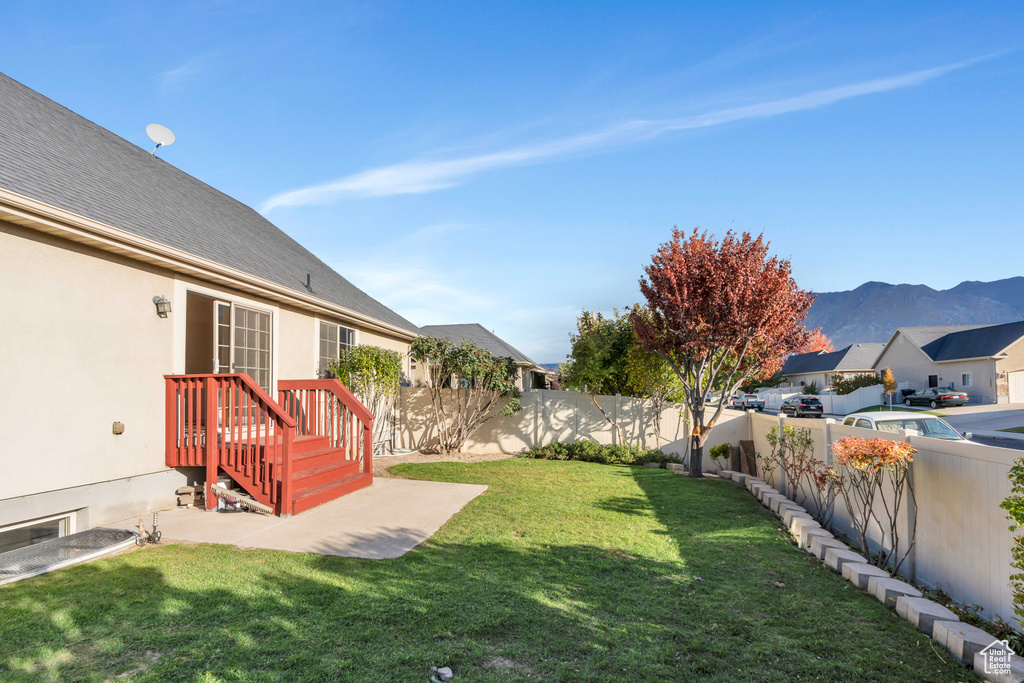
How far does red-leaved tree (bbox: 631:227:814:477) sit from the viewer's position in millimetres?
9578

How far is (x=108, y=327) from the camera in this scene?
18.3 feet

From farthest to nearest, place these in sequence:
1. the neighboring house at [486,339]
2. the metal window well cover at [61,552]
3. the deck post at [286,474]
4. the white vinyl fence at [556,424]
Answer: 1. the neighboring house at [486,339]
2. the white vinyl fence at [556,424]
3. the deck post at [286,474]
4. the metal window well cover at [61,552]

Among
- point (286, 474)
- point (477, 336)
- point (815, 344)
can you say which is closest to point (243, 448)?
point (286, 474)

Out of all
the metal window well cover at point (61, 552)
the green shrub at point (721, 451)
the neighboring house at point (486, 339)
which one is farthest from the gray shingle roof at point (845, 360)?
the metal window well cover at point (61, 552)

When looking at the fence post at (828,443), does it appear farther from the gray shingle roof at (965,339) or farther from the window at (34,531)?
the gray shingle roof at (965,339)

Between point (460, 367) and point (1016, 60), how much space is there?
519 inches

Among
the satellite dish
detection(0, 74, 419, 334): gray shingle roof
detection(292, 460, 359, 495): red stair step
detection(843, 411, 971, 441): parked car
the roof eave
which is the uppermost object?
the satellite dish

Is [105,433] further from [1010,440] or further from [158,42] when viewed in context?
[1010,440]

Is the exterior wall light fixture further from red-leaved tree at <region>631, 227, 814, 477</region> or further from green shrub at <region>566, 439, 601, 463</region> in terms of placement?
green shrub at <region>566, 439, 601, 463</region>

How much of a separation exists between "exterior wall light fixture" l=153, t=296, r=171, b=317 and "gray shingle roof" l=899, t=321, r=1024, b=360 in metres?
40.1

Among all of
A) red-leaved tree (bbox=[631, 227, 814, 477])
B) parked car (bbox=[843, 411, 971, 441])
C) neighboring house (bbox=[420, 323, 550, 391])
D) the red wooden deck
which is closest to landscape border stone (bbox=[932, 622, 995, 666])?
parked car (bbox=[843, 411, 971, 441])

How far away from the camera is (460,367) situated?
11547mm

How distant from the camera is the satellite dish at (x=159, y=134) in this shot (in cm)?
986

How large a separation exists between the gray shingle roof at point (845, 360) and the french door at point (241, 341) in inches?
1863
